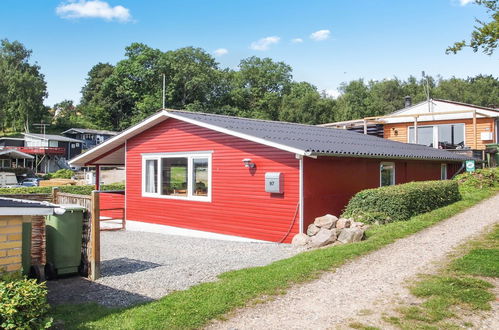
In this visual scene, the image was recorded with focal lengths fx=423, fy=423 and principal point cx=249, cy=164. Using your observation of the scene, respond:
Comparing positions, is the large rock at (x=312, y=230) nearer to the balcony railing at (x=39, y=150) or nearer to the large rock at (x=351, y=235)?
the large rock at (x=351, y=235)

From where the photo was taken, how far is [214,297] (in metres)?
5.70

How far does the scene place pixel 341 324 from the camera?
190 inches

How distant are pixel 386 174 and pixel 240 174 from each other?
551cm

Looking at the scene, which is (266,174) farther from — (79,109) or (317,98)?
(79,109)

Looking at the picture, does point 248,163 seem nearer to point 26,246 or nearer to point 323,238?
point 323,238

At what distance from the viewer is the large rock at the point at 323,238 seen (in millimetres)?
9508

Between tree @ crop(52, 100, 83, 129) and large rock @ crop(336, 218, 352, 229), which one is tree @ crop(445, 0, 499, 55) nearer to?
large rock @ crop(336, 218, 352, 229)

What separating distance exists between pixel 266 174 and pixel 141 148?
6.24 m

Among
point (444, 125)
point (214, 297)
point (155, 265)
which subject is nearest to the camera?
point (214, 297)

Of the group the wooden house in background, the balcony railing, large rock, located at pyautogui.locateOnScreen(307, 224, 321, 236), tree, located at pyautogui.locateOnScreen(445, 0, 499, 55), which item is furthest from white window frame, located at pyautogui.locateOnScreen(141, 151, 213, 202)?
the balcony railing

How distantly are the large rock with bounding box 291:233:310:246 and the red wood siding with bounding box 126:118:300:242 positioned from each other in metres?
0.49

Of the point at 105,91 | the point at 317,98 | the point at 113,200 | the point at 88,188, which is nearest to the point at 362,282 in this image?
the point at 113,200

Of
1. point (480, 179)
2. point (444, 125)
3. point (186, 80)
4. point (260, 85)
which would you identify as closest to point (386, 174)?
point (480, 179)

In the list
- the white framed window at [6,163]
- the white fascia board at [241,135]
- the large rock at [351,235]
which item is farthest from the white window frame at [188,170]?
the white framed window at [6,163]
